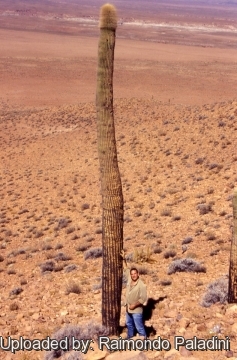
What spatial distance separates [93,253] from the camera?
44.1 feet

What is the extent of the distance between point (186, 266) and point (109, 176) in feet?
14.8

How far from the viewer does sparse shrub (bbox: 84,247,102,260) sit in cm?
1336

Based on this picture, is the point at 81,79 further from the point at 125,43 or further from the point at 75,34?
the point at 75,34

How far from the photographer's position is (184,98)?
5219 centimetres

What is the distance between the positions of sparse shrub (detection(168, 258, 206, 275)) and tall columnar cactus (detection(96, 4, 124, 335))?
337 cm

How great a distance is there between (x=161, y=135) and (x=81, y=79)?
1588 inches

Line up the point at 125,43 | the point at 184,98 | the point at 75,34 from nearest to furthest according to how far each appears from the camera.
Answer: the point at 184,98 < the point at 125,43 < the point at 75,34

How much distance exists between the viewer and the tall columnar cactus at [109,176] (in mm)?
7207

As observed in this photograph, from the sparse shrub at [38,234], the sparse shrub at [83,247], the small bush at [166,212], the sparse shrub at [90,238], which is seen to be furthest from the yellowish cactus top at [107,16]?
the sparse shrub at [38,234]

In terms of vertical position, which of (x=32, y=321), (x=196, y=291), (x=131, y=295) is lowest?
(x=32, y=321)

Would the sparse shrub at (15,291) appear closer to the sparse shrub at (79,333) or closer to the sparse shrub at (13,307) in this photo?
the sparse shrub at (13,307)

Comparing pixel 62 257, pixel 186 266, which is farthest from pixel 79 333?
pixel 62 257

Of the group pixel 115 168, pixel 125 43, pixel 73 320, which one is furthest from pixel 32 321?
pixel 125 43

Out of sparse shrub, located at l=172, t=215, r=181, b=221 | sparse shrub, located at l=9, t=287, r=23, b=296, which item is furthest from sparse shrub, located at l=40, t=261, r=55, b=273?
sparse shrub, located at l=172, t=215, r=181, b=221
